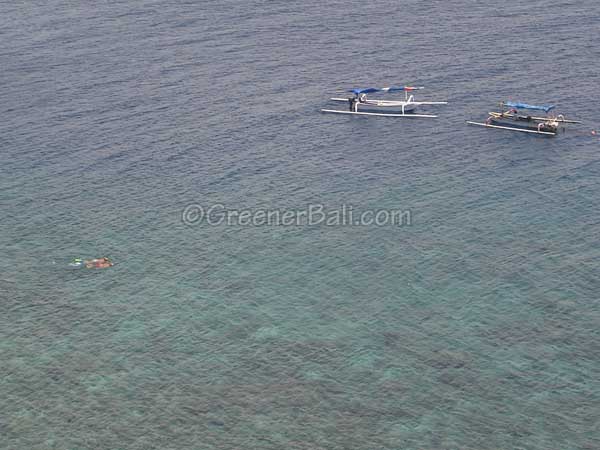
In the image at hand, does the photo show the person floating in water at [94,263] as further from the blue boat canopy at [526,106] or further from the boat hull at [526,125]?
the blue boat canopy at [526,106]

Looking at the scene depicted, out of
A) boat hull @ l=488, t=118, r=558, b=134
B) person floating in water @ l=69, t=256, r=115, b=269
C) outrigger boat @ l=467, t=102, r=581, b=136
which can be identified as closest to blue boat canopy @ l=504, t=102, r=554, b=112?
outrigger boat @ l=467, t=102, r=581, b=136

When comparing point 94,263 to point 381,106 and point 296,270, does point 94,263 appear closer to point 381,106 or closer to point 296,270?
point 296,270

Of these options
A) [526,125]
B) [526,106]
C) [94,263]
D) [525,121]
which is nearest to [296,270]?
[94,263]

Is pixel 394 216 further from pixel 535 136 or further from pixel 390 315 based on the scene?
pixel 535 136

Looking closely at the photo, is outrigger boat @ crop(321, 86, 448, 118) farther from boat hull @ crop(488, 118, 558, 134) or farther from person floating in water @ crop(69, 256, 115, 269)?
person floating in water @ crop(69, 256, 115, 269)

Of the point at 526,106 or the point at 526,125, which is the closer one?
the point at 526,106

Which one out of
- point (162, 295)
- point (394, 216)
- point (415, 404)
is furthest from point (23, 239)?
point (415, 404)
